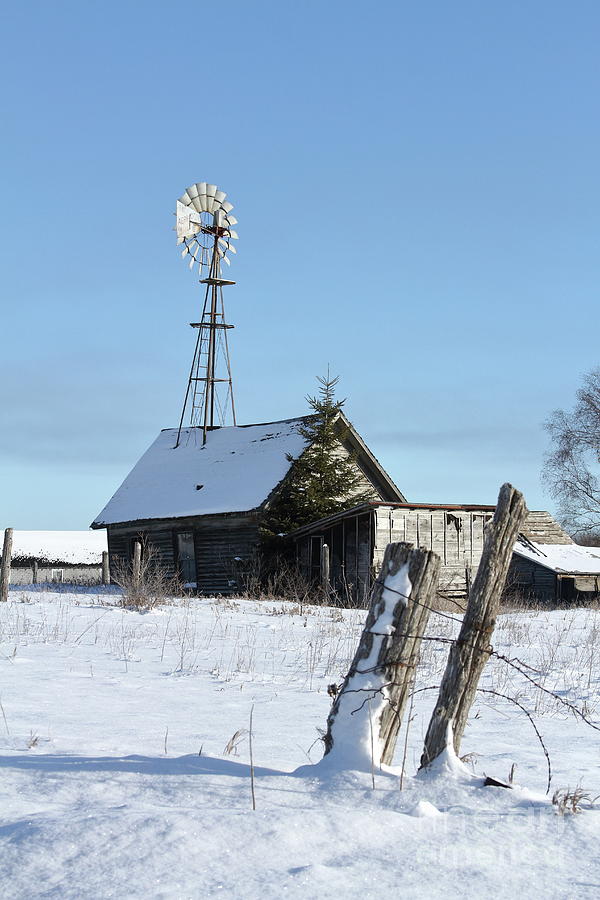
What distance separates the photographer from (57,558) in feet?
214

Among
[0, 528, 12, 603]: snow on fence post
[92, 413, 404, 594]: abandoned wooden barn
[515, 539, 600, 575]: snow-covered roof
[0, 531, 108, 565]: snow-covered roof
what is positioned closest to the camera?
[0, 528, 12, 603]: snow on fence post

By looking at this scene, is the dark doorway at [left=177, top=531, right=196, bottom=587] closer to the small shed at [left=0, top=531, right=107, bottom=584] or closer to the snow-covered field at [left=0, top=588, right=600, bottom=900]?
the small shed at [left=0, top=531, right=107, bottom=584]

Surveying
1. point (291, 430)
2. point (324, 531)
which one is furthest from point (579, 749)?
point (291, 430)

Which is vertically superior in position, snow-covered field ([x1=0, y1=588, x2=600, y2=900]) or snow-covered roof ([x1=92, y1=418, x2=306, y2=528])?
snow-covered roof ([x1=92, y1=418, x2=306, y2=528])

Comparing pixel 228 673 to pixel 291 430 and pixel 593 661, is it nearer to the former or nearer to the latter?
pixel 593 661

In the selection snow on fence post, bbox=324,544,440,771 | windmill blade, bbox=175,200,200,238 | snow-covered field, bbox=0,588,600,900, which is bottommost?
snow-covered field, bbox=0,588,600,900

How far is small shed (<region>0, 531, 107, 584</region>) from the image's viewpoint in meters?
49.4

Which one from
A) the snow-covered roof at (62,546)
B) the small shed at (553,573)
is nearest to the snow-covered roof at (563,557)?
the small shed at (553,573)

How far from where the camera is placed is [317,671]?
9820 millimetres

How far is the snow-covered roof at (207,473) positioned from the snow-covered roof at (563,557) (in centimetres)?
953

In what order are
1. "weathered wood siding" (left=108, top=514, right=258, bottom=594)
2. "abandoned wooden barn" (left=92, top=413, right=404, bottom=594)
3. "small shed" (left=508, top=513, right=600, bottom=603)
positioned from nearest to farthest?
"weathered wood siding" (left=108, top=514, right=258, bottom=594) < "abandoned wooden barn" (left=92, top=413, right=404, bottom=594) < "small shed" (left=508, top=513, right=600, bottom=603)

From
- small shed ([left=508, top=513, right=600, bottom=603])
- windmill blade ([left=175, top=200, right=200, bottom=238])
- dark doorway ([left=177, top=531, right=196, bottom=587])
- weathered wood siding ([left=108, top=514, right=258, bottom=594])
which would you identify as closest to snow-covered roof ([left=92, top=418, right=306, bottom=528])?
weathered wood siding ([left=108, top=514, right=258, bottom=594])

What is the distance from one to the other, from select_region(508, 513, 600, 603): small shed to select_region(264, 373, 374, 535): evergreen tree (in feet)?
21.7

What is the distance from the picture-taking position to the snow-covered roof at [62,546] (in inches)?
2552
